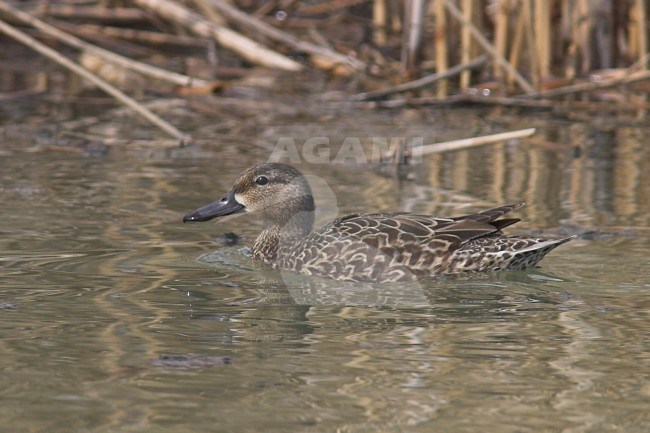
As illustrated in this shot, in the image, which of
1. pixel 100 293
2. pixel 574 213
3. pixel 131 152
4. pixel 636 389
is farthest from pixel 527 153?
pixel 636 389

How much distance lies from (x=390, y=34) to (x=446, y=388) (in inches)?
346

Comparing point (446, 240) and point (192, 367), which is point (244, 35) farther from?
point (192, 367)

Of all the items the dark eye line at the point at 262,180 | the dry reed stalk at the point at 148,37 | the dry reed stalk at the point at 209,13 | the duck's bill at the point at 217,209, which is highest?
the dry reed stalk at the point at 209,13

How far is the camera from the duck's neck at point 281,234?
6906 mm

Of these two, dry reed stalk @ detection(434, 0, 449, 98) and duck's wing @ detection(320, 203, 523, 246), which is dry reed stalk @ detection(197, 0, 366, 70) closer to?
dry reed stalk @ detection(434, 0, 449, 98)

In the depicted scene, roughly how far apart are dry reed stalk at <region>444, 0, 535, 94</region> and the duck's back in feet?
13.5

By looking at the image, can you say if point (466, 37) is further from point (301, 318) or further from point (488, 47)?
point (301, 318)

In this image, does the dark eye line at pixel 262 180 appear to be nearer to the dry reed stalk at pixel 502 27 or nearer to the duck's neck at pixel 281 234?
the duck's neck at pixel 281 234

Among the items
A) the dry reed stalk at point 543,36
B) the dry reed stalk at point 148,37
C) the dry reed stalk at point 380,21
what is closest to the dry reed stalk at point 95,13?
the dry reed stalk at point 148,37

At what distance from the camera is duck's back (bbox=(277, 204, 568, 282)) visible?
6418 millimetres

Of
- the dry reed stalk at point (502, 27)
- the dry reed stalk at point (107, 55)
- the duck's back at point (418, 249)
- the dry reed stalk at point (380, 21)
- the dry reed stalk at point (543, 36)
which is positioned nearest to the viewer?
the duck's back at point (418, 249)

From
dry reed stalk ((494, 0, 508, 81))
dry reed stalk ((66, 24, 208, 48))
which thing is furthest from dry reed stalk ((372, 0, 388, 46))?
dry reed stalk ((494, 0, 508, 81))

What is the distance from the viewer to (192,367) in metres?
4.62

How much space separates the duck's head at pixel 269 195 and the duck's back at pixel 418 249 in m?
0.78
